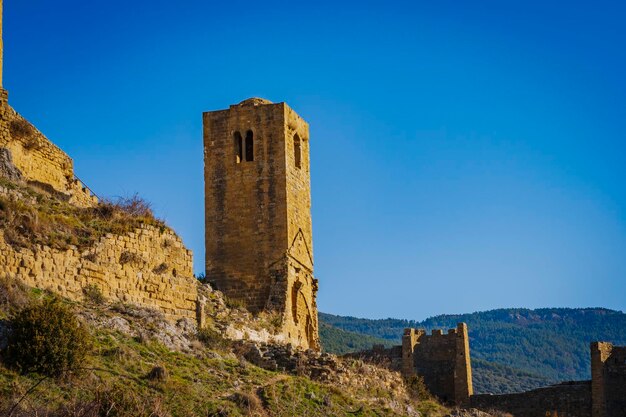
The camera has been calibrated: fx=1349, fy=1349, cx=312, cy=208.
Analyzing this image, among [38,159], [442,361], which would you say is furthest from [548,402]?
[38,159]

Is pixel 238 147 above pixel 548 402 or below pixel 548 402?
above

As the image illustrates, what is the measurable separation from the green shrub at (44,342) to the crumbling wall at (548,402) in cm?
2154

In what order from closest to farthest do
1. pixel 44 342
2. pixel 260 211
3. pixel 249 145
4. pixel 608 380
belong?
1. pixel 44 342
2. pixel 260 211
3. pixel 249 145
4. pixel 608 380

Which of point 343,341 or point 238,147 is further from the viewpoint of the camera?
point 343,341

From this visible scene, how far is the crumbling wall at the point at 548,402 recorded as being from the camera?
39.8 m

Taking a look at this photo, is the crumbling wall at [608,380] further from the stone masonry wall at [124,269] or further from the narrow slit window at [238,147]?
the stone masonry wall at [124,269]

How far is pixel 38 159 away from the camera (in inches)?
1086

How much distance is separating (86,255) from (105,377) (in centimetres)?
351

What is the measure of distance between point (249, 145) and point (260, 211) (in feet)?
6.13

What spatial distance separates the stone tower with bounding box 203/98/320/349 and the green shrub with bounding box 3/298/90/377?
12.5m

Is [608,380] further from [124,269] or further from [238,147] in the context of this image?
[124,269]

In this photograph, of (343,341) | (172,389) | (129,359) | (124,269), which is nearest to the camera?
(172,389)

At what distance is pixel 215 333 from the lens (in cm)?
2581

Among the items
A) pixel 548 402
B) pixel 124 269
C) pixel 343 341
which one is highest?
pixel 124 269
